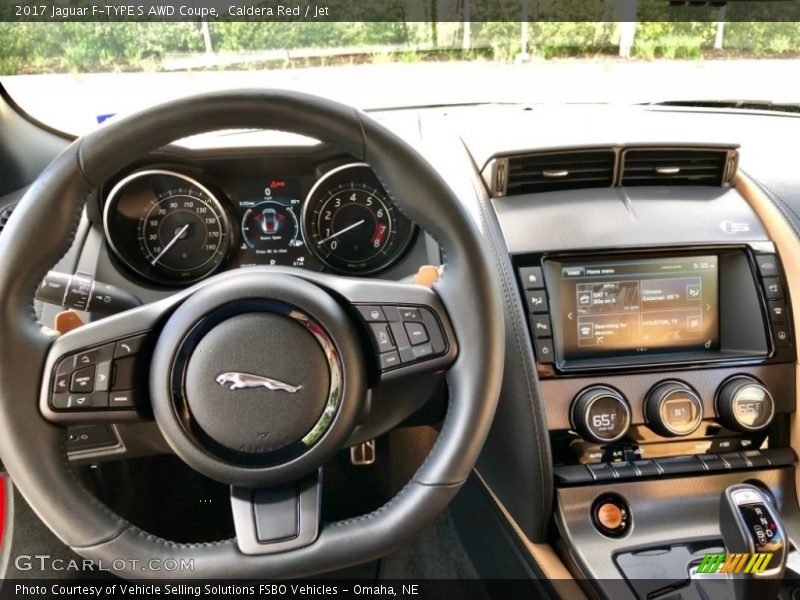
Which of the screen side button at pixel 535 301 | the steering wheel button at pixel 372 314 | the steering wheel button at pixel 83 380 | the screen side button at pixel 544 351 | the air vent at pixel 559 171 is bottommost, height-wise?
the screen side button at pixel 544 351

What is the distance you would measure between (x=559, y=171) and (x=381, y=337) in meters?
0.69

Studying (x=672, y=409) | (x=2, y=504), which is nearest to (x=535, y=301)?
(x=672, y=409)

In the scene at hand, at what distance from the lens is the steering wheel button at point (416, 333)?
3.50ft

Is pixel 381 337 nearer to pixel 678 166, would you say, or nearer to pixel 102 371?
pixel 102 371

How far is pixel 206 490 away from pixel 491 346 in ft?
3.44

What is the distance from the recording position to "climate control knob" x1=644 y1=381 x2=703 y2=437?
1.43 m

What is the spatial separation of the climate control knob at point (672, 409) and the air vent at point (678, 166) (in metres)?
0.49

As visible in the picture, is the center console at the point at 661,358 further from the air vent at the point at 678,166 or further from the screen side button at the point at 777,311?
the air vent at the point at 678,166

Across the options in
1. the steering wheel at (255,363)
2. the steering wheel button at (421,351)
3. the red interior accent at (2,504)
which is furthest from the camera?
the red interior accent at (2,504)

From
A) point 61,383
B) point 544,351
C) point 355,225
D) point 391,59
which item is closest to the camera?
point 61,383

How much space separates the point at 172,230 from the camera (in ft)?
4.95

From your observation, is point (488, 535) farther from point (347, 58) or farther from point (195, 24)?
point (195, 24)

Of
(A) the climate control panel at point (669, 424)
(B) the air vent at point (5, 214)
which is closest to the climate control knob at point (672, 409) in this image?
(A) the climate control panel at point (669, 424)

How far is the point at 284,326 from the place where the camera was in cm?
105
